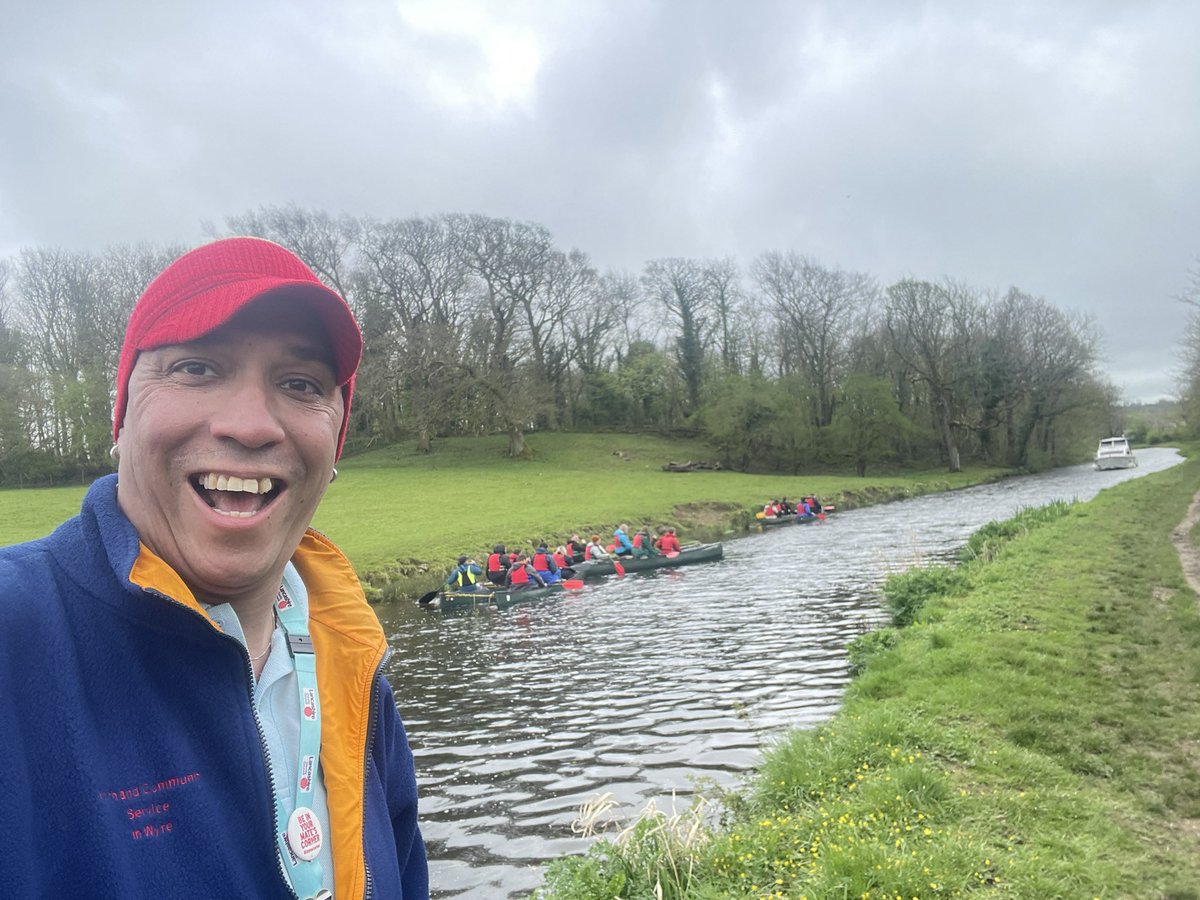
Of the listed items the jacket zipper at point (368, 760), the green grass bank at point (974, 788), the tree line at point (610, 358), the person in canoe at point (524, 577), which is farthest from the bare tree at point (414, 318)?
the jacket zipper at point (368, 760)

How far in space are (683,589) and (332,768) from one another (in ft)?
55.8

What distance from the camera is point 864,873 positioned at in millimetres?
4238

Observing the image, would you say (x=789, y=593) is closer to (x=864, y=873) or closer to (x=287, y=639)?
(x=864, y=873)

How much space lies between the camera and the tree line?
46.5m

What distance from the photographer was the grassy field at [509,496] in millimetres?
26100

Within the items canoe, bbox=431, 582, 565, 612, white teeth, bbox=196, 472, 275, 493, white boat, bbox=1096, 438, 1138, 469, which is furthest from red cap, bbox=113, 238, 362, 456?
white boat, bbox=1096, 438, 1138, 469

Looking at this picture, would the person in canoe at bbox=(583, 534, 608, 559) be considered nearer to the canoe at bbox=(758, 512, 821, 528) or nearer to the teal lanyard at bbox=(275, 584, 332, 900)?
the canoe at bbox=(758, 512, 821, 528)

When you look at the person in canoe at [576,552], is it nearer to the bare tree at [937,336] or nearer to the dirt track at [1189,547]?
the dirt track at [1189,547]

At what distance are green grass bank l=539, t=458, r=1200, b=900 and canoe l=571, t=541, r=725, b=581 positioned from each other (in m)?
12.1

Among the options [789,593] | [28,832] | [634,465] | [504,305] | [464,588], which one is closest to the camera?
[28,832]

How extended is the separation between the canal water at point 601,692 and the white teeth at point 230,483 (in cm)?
463

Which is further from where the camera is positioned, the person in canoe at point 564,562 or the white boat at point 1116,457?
the white boat at point 1116,457

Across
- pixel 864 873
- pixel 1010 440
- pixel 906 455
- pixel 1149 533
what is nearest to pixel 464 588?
pixel 864 873

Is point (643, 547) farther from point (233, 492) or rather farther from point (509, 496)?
point (233, 492)
